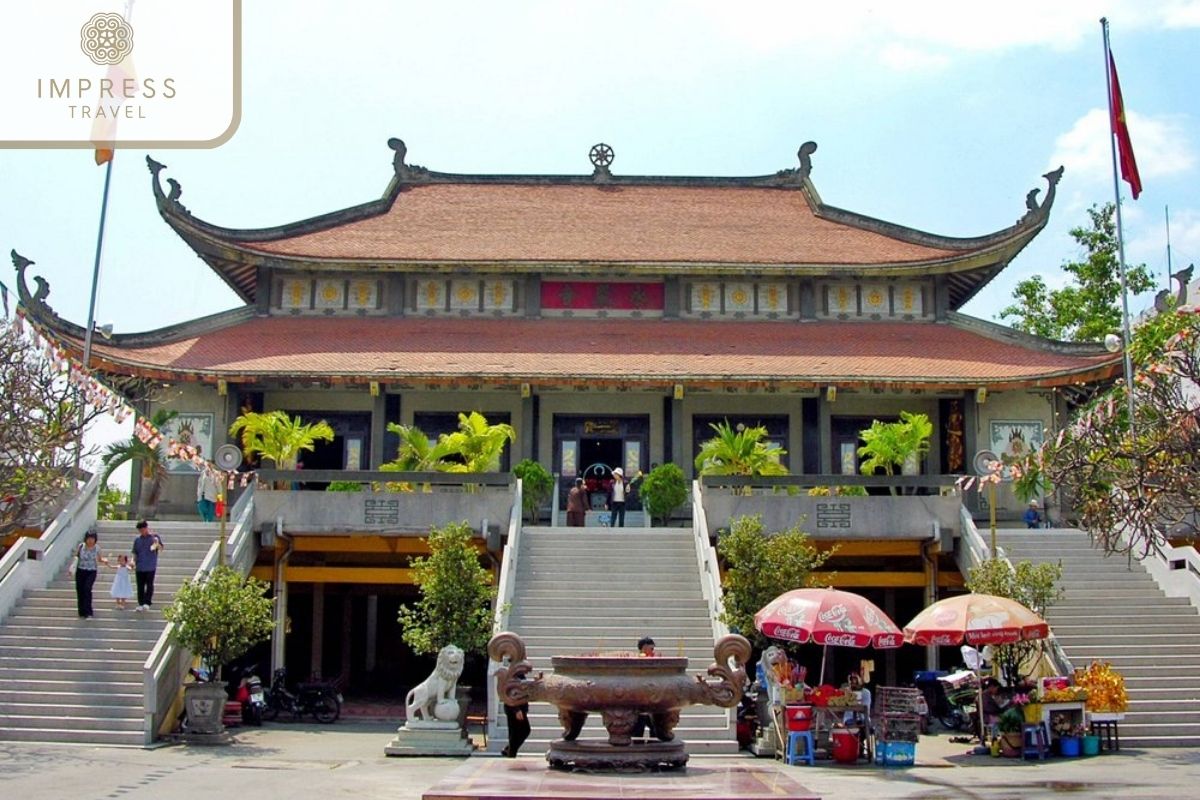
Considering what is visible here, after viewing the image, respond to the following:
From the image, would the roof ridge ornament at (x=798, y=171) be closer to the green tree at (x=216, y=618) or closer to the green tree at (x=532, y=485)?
the green tree at (x=532, y=485)

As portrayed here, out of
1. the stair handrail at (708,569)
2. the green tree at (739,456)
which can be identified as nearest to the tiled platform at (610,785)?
the stair handrail at (708,569)

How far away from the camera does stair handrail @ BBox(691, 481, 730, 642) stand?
1736 centimetres

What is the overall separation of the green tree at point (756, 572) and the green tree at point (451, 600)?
126 inches

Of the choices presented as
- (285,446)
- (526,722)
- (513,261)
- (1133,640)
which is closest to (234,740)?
(526,722)

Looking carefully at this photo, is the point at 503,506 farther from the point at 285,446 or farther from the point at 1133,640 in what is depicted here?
the point at 1133,640

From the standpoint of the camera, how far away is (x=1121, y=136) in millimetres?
20297

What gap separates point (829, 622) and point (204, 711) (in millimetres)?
7555

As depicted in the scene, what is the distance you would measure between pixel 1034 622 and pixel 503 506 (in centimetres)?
862

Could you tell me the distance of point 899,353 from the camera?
26062 millimetres

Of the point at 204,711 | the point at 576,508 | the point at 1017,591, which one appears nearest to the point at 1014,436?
the point at 576,508

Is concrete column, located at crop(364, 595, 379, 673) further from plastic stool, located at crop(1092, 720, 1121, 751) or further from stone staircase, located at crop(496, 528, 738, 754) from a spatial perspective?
plastic stool, located at crop(1092, 720, 1121, 751)

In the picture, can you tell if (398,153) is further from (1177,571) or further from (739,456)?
(1177,571)

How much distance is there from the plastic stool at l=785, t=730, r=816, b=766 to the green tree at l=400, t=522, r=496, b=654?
4.34 meters

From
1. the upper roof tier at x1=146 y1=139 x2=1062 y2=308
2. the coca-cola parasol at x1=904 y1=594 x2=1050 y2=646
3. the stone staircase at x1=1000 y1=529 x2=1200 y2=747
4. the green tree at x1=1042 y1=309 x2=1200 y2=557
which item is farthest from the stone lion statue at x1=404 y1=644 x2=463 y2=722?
the upper roof tier at x1=146 y1=139 x2=1062 y2=308
